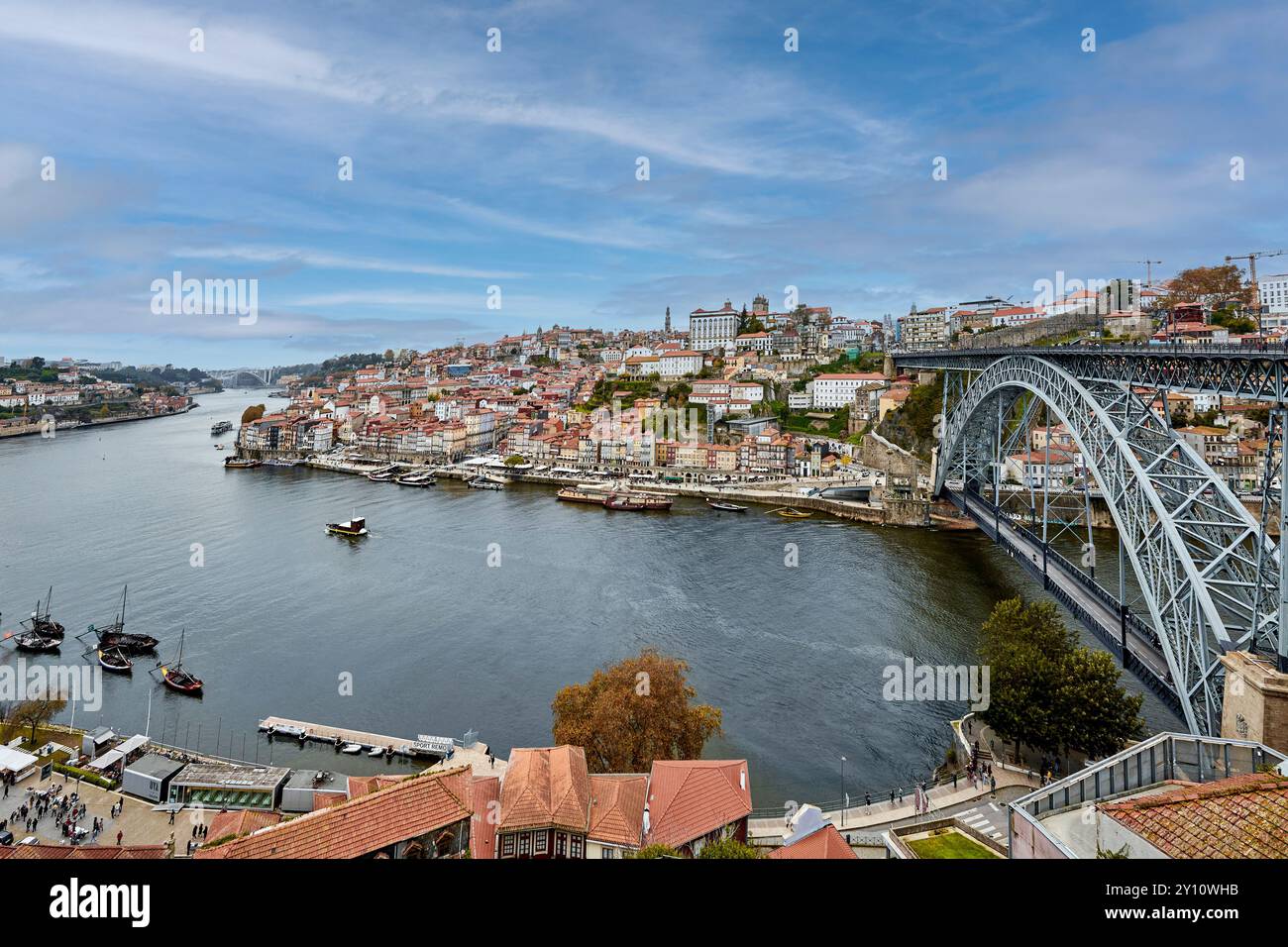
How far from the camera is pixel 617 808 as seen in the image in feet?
19.6

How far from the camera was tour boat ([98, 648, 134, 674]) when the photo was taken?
1198 centimetres

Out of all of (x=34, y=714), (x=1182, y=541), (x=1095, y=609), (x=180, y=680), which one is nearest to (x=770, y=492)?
(x=1095, y=609)

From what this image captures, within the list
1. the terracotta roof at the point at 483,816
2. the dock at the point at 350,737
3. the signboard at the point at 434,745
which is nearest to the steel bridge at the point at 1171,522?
the terracotta roof at the point at 483,816

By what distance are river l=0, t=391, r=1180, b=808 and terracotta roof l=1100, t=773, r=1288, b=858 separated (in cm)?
615

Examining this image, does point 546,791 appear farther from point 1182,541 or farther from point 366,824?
point 1182,541

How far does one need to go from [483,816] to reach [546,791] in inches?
20.3

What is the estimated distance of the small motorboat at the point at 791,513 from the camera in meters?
24.3

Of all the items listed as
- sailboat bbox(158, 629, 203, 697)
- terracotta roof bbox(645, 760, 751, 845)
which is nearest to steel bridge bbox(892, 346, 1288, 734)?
terracotta roof bbox(645, 760, 751, 845)

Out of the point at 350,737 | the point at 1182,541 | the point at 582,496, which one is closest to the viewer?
the point at 1182,541

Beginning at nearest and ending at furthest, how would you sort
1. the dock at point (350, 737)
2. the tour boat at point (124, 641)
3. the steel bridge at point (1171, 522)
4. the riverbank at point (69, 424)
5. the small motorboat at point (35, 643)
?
the steel bridge at point (1171, 522)
the dock at point (350, 737)
the tour boat at point (124, 641)
the small motorboat at point (35, 643)
the riverbank at point (69, 424)

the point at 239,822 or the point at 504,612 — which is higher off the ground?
the point at 504,612

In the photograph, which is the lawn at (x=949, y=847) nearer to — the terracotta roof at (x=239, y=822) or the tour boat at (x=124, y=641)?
the terracotta roof at (x=239, y=822)

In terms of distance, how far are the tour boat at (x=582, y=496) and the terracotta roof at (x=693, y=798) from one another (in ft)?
67.8

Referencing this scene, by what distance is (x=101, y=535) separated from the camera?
1994 centimetres
